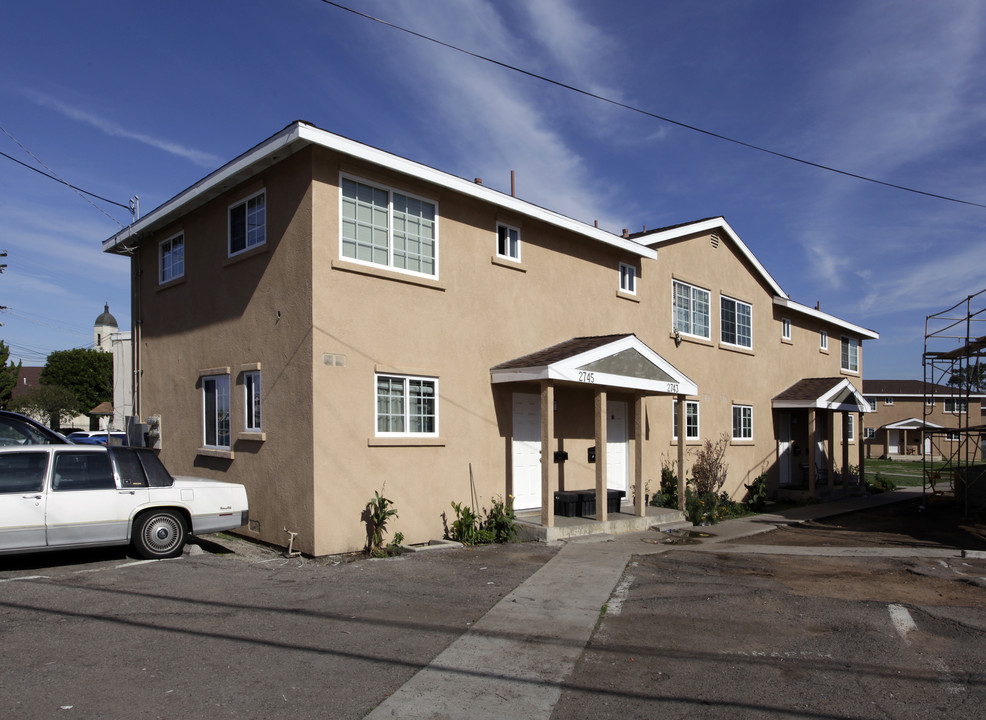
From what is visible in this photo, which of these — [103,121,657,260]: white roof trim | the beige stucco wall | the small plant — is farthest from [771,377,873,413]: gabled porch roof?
the small plant

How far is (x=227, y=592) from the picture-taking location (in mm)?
7906

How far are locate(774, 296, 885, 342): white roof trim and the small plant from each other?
16.6 meters

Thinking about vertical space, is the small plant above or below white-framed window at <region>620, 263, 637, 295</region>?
below

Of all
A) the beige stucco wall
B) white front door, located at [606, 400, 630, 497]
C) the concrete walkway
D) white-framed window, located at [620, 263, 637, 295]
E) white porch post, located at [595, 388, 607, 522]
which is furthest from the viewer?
white-framed window, located at [620, 263, 637, 295]

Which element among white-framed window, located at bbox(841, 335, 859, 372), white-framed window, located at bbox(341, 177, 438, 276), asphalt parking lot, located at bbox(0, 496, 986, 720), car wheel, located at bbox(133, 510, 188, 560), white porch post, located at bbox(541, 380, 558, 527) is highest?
white-framed window, located at bbox(341, 177, 438, 276)

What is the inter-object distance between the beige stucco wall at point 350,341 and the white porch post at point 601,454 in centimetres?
140

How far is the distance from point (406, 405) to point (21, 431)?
610cm

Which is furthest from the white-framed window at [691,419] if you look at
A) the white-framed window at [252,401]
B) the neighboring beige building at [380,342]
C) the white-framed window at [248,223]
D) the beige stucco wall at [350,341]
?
the white-framed window at [248,223]

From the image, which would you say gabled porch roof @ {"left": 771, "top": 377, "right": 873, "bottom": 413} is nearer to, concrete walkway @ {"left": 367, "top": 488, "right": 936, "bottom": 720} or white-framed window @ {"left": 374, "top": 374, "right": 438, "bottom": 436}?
concrete walkway @ {"left": 367, "top": 488, "right": 936, "bottom": 720}

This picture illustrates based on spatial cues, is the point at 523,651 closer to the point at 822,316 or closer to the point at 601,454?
the point at 601,454

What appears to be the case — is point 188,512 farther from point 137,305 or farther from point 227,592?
point 137,305

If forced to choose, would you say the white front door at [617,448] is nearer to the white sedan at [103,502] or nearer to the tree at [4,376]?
the white sedan at [103,502]

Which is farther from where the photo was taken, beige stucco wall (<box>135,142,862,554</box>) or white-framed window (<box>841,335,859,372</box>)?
→ white-framed window (<box>841,335,859,372</box>)

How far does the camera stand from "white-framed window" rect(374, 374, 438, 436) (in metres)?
11.0
